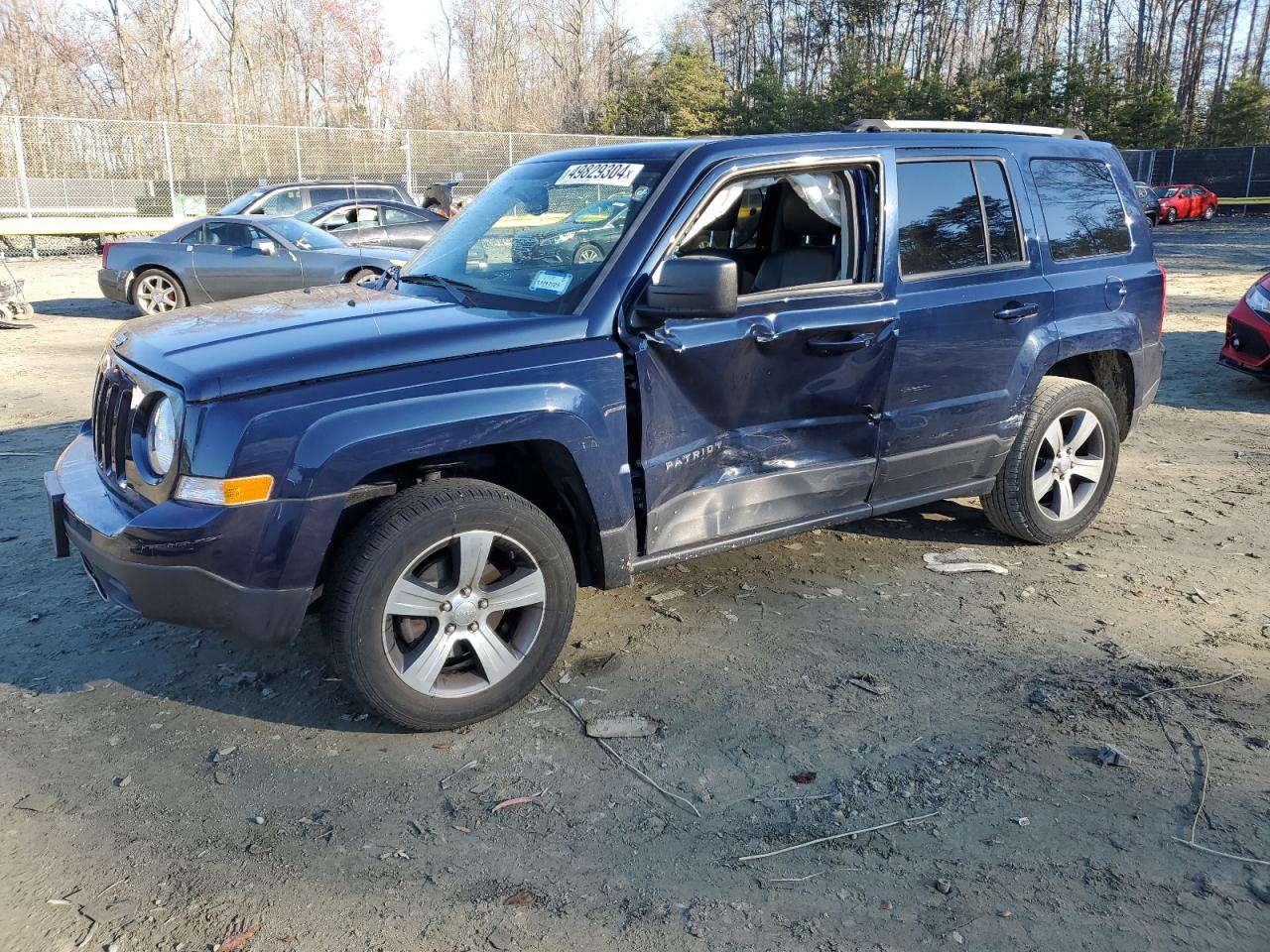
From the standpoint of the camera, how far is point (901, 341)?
4.30m

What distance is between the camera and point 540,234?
4.12 meters

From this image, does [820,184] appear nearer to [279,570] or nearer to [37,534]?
[279,570]

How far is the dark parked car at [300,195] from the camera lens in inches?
603

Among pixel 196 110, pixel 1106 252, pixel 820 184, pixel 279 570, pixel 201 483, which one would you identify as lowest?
pixel 279 570

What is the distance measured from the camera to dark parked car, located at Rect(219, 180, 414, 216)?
15.3 metres

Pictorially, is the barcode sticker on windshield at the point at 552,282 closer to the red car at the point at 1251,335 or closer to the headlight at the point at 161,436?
the headlight at the point at 161,436

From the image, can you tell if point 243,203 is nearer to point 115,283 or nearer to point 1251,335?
point 115,283

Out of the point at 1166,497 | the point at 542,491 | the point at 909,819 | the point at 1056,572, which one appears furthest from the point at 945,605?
the point at 1166,497

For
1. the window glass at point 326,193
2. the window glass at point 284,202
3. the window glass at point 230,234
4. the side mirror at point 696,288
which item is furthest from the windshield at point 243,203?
the side mirror at point 696,288

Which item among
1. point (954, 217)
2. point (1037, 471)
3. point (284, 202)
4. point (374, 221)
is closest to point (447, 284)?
point (954, 217)

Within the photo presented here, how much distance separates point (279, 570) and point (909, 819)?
6.76 feet

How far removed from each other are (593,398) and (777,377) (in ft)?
2.78

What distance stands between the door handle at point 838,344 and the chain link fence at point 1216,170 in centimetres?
3874

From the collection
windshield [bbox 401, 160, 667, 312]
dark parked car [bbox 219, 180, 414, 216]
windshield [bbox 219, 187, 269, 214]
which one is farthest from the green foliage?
windshield [bbox 401, 160, 667, 312]
